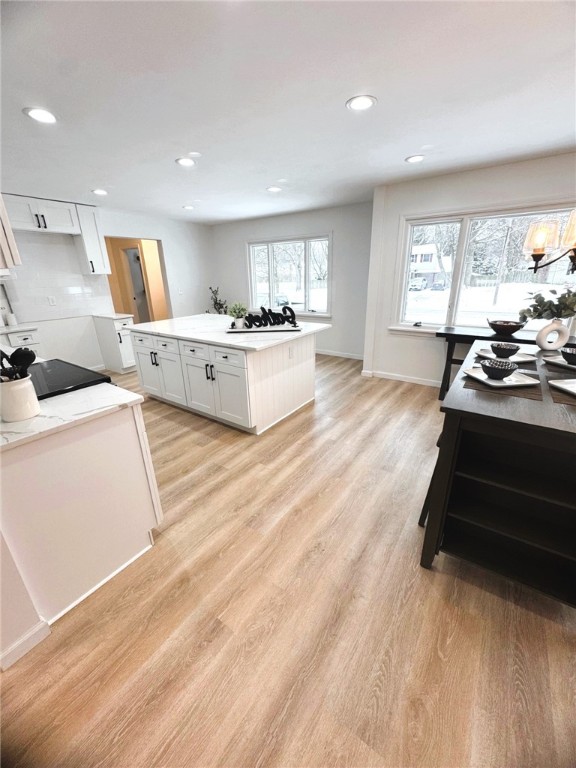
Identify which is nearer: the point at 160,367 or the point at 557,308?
the point at 557,308

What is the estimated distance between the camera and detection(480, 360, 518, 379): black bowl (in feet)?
5.07

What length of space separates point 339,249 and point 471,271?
2.20 metres

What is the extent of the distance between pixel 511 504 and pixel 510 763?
2.90 ft

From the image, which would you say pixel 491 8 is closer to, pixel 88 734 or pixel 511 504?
pixel 511 504

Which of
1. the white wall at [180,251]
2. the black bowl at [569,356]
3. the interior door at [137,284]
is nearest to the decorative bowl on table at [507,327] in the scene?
the black bowl at [569,356]

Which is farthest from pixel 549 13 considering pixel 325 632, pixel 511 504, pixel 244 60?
pixel 325 632

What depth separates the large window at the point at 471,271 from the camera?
327 centimetres

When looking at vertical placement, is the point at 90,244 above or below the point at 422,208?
below

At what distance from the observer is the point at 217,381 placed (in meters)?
2.87

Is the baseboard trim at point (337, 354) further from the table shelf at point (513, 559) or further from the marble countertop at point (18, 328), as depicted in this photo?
the marble countertop at point (18, 328)

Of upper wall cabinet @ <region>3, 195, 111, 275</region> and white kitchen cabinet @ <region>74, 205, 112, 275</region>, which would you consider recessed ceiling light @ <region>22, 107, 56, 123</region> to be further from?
white kitchen cabinet @ <region>74, 205, 112, 275</region>

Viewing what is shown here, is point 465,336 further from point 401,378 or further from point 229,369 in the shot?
point 229,369

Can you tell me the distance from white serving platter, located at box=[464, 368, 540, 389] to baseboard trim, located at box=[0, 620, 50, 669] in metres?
2.32

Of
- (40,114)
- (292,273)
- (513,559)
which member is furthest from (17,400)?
(292,273)
